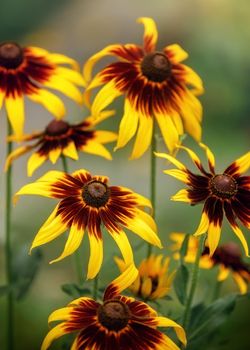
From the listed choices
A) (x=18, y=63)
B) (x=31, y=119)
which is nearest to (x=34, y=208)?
(x=31, y=119)

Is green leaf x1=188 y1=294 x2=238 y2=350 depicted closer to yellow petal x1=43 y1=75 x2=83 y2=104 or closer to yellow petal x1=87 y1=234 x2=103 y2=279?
yellow petal x1=87 y1=234 x2=103 y2=279

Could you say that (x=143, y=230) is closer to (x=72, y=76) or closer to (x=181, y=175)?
(x=181, y=175)

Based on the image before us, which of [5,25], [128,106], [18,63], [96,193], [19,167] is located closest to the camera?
[96,193]

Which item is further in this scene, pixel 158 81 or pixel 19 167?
pixel 19 167

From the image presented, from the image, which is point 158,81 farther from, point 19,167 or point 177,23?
point 177,23

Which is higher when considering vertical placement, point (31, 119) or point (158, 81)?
point (31, 119)

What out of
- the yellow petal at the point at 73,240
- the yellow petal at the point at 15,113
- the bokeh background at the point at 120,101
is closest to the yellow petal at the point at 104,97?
the yellow petal at the point at 15,113

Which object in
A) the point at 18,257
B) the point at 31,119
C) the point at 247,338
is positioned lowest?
the point at 247,338
